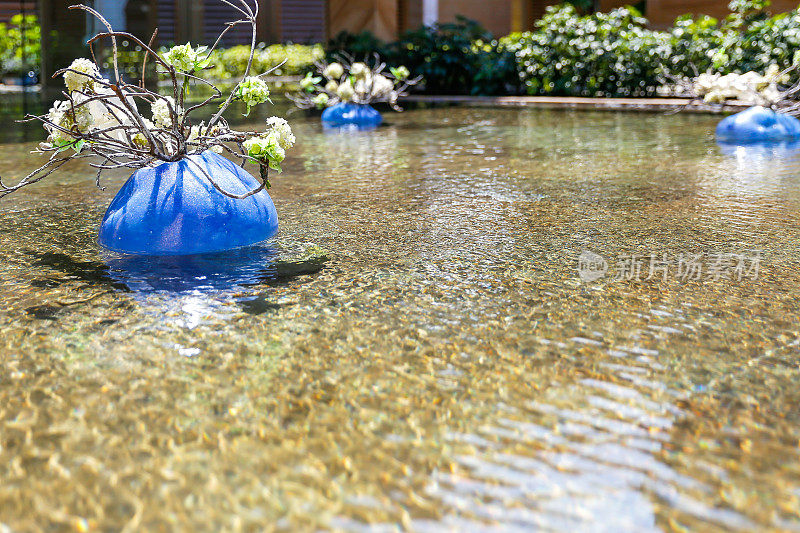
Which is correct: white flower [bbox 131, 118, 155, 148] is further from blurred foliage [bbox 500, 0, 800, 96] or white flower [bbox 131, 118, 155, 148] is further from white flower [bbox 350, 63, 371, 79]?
blurred foliage [bbox 500, 0, 800, 96]

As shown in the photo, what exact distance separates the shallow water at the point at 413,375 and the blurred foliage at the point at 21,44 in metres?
18.8

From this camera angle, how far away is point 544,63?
19.2 metres

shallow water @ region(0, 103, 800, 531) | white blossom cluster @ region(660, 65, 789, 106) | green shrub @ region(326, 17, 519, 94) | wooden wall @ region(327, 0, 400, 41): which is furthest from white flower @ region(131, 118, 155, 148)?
wooden wall @ region(327, 0, 400, 41)

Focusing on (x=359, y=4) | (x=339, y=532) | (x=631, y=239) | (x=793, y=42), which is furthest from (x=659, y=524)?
(x=359, y=4)

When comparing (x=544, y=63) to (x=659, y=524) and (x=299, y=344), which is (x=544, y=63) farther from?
(x=659, y=524)

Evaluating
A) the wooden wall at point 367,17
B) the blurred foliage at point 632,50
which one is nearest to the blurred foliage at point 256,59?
the wooden wall at point 367,17

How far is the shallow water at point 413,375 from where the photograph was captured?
102 inches

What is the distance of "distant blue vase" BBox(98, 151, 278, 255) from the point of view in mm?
5332

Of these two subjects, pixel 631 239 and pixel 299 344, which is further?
pixel 631 239

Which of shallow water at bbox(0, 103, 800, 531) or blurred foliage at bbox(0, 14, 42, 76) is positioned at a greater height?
blurred foliage at bbox(0, 14, 42, 76)

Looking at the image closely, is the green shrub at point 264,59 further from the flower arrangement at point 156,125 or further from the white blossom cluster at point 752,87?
the flower arrangement at point 156,125

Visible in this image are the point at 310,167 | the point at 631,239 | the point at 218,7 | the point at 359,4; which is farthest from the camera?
the point at 218,7

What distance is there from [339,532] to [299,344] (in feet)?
4.92

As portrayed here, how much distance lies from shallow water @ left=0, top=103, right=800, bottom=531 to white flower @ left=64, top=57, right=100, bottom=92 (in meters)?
1.08
